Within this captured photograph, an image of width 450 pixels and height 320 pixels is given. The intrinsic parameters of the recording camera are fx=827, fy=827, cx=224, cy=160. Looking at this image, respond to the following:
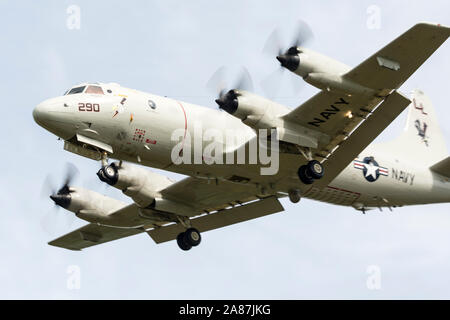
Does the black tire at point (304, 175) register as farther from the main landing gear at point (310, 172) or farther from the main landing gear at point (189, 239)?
the main landing gear at point (189, 239)

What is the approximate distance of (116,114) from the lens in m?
25.3

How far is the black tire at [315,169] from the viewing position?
85.6 ft

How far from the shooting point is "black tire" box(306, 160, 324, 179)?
26.1 m

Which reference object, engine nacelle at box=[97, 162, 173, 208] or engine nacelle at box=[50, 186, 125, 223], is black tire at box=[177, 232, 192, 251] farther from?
engine nacelle at box=[50, 186, 125, 223]

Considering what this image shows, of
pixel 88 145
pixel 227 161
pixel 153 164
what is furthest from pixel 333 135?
pixel 88 145

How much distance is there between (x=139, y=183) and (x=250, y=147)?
15.3 feet

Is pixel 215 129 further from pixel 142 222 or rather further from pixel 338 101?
pixel 142 222

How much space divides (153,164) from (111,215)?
523 cm

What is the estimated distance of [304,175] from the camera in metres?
26.2

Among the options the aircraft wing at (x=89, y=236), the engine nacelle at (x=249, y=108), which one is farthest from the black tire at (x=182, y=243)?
the engine nacelle at (x=249, y=108)

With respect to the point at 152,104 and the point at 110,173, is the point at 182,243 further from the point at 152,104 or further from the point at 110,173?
the point at 152,104

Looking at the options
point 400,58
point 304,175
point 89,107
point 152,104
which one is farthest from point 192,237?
point 400,58

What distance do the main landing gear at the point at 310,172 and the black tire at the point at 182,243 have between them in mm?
5411
